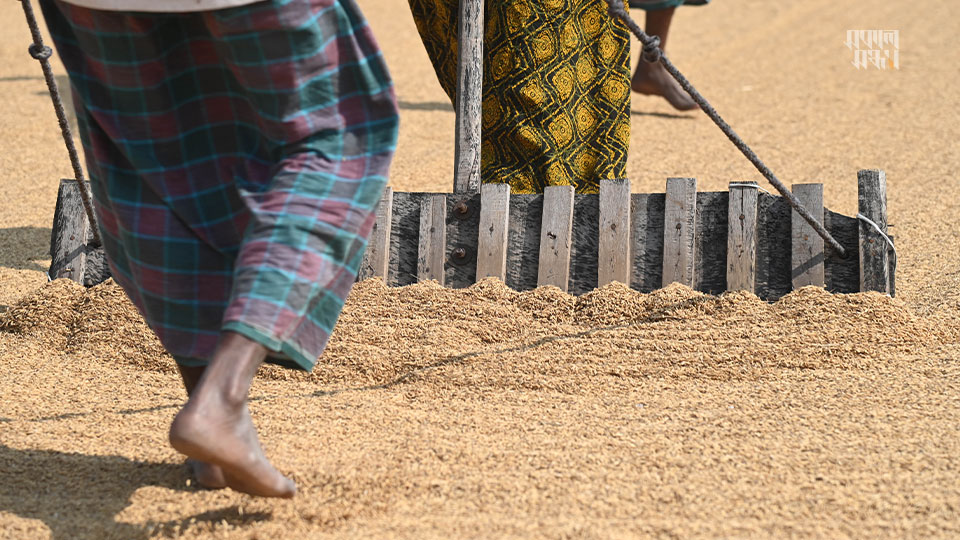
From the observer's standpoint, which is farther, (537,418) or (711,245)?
(711,245)

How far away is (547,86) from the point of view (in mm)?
3814

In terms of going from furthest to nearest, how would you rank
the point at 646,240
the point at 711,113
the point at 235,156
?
the point at 646,240
the point at 711,113
the point at 235,156

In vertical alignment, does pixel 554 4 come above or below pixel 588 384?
above

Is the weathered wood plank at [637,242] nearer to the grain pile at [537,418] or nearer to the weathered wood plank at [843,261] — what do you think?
the weathered wood plank at [843,261]

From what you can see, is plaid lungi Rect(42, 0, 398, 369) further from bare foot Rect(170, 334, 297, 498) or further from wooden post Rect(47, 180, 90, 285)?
wooden post Rect(47, 180, 90, 285)

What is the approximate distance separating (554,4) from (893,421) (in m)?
1.99

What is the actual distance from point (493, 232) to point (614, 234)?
0.40 meters

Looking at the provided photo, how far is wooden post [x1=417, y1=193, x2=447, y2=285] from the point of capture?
355cm

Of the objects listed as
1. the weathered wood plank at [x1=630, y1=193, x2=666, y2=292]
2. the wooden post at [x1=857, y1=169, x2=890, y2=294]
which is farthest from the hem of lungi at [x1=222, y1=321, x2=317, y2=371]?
the wooden post at [x1=857, y1=169, x2=890, y2=294]

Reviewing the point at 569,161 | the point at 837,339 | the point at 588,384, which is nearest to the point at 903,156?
the point at 569,161

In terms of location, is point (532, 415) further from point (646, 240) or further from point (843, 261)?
point (843, 261)

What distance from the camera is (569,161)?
3.91 m

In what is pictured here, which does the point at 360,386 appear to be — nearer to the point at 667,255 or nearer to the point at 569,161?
the point at 667,255

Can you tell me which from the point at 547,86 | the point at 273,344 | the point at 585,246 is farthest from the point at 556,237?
the point at 273,344
